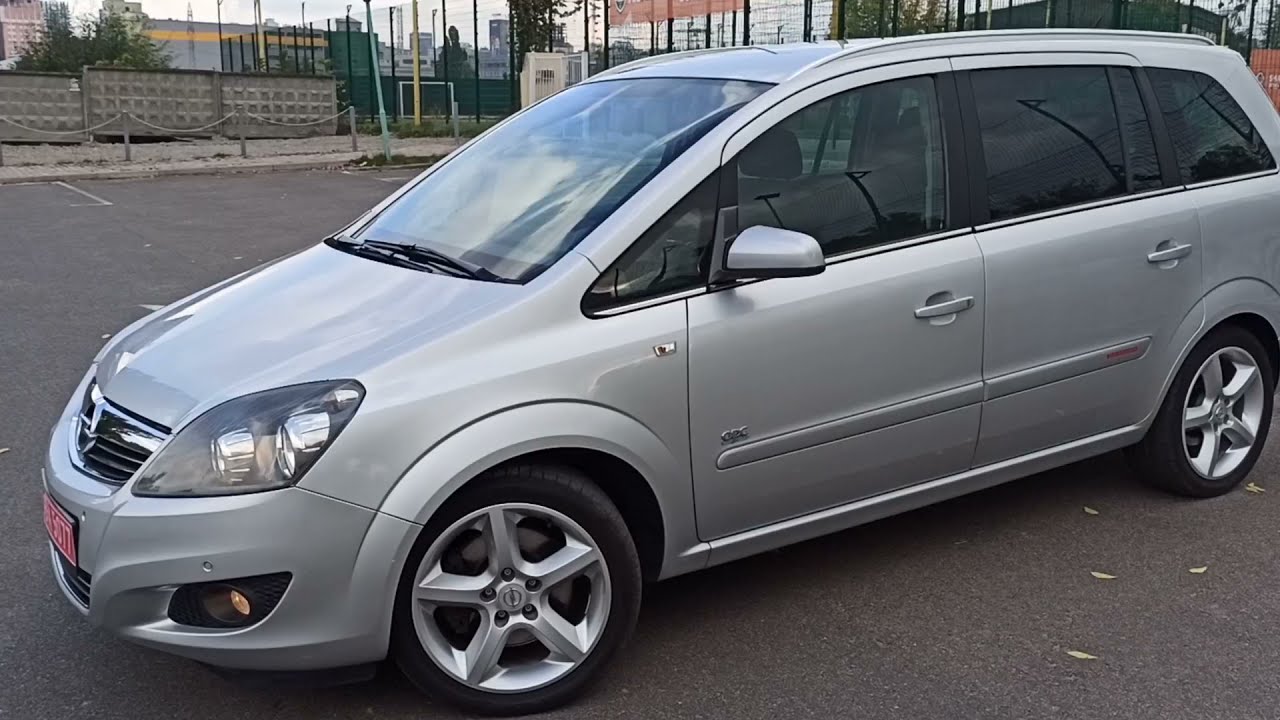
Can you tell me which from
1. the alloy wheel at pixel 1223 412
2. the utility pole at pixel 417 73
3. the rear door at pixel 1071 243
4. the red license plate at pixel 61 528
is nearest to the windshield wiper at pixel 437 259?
the red license plate at pixel 61 528

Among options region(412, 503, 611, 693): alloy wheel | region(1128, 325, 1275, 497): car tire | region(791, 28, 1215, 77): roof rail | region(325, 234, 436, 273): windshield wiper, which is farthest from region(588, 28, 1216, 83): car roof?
region(412, 503, 611, 693): alloy wheel

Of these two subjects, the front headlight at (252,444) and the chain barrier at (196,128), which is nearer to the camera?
the front headlight at (252,444)

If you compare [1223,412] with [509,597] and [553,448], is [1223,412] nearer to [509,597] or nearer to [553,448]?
[553,448]

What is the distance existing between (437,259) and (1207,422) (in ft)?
10.1

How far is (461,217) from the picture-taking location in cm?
389

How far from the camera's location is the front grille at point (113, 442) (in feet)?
9.82

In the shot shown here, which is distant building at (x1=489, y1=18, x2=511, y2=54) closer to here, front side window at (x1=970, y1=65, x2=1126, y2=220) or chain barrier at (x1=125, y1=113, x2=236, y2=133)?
chain barrier at (x1=125, y1=113, x2=236, y2=133)

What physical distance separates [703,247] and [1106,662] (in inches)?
65.8

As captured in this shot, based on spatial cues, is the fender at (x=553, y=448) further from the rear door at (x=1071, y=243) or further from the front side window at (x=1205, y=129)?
the front side window at (x=1205, y=129)

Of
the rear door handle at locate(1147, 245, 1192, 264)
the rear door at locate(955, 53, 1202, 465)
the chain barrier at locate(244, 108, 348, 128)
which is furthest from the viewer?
the chain barrier at locate(244, 108, 348, 128)

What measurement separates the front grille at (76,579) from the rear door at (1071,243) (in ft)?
8.91

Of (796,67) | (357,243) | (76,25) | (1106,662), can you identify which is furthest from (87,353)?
(76,25)

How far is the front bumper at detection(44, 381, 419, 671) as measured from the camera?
2.81 m

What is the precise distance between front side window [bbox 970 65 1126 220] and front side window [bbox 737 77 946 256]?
240 millimetres
